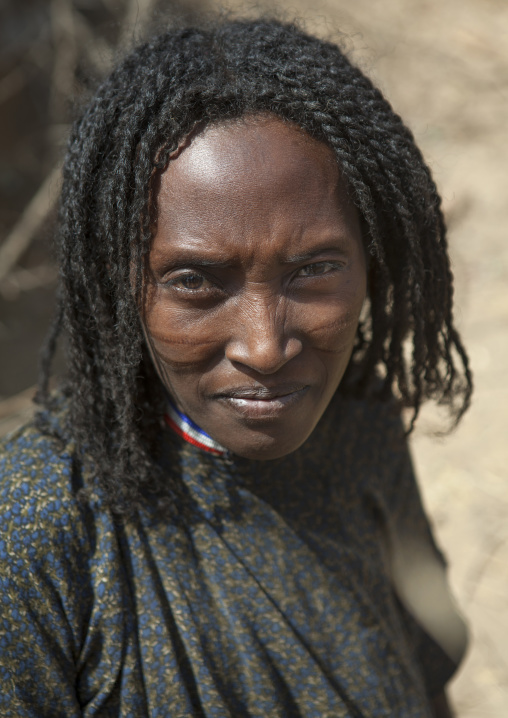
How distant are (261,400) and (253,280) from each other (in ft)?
0.68

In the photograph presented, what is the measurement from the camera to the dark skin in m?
1.11

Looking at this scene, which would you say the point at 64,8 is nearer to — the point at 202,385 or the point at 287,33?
the point at 287,33

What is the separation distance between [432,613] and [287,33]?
1461 mm

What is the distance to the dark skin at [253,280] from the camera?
43.6 inches

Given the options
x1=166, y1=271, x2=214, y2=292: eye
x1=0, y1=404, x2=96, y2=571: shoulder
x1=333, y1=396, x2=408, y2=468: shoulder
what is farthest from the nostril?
x1=333, y1=396, x2=408, y2=468: shoulder

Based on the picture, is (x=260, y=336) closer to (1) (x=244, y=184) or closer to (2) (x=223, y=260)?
(2) (x=223, y=260)

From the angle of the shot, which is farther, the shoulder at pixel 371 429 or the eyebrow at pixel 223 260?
the shoulder at pixel 371 429

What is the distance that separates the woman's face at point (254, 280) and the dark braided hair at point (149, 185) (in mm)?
37

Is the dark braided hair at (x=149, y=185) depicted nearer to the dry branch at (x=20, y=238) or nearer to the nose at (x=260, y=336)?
the nose at (x=260, y=336)

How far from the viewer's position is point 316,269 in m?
1.20

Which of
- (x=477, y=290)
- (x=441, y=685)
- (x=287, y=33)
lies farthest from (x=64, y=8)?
(x=441, y=685)

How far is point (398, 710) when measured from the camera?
1.60 metres

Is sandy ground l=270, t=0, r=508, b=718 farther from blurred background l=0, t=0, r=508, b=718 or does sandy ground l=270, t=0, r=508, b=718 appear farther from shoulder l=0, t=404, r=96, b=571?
shoulder l=0, t=404, r=96, b=571

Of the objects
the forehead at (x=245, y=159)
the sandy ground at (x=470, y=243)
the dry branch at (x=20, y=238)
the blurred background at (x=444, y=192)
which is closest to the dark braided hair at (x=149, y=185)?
the forehead at (x=245, y=159)
